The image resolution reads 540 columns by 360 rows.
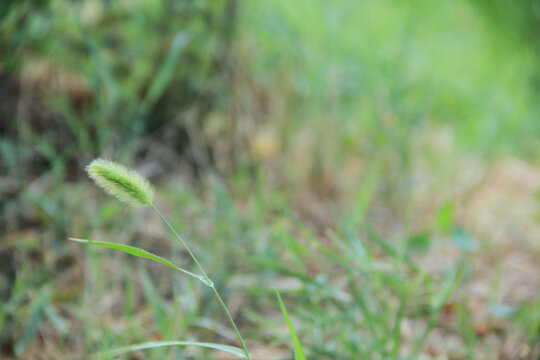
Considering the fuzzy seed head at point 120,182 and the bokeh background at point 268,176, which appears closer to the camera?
the fuzzy seed head at point 120,182

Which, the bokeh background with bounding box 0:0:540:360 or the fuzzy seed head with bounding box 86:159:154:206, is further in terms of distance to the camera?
the bokeh background with bounding box 0:0:540:360

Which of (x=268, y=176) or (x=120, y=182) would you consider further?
(x=268, y=176)

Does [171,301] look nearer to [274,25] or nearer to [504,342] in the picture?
[504,342]

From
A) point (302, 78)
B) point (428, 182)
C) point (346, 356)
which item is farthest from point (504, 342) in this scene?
point (302, 78)
